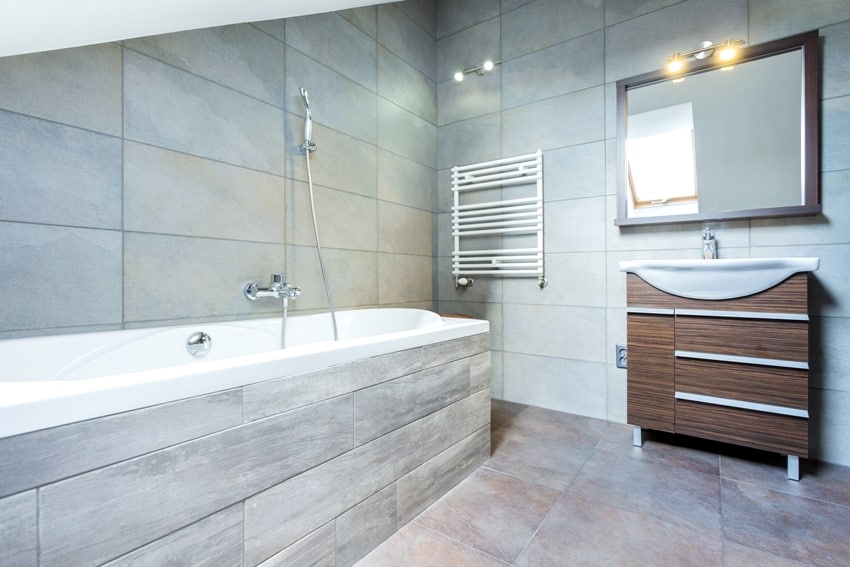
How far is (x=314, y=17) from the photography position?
2.14m

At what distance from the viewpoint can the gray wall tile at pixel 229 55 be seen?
5.16 ft

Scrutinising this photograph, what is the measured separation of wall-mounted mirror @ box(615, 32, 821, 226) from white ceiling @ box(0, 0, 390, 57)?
70.8 inches

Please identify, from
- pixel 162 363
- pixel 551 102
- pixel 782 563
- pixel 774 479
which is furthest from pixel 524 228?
pixel 162 363

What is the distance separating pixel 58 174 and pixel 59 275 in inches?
12.7

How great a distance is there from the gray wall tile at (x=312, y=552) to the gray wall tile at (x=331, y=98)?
1.71m

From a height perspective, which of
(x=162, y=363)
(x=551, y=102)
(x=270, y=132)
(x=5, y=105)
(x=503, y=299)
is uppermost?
(x=551, y=102)

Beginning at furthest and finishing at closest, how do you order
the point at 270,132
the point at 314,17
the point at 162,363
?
the point at 314,17 < the point at 270,132 < the point at 162,363

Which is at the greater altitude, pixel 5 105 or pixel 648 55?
pixel 648 55

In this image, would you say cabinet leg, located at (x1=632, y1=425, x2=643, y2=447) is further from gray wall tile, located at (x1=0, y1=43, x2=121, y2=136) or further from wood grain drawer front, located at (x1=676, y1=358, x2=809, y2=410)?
gray wall tile, located at (x1=0, y1=43, x2=121, y2=136)

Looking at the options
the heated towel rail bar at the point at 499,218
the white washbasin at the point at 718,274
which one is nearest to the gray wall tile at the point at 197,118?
the heated towel rail bar at the point at 499,218

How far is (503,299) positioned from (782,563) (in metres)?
1.77

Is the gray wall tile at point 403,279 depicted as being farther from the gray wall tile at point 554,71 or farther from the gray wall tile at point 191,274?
the gray wall tile at point 554,71

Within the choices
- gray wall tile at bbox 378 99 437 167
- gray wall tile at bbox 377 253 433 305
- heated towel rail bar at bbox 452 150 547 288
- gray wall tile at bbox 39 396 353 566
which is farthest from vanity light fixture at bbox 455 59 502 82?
gray wall tile at bbox 39 396 353 566

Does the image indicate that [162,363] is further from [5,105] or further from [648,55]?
[648,55]
